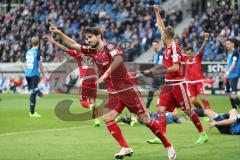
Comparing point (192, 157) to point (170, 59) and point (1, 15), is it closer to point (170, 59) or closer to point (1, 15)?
point (170, 59)

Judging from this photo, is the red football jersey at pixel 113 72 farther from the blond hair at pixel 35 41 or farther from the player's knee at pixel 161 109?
the blond hair at pixel 35 41

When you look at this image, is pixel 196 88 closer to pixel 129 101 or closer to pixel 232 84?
pixel 232 84

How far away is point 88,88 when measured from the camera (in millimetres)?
18547

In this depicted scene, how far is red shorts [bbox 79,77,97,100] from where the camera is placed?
18297mm

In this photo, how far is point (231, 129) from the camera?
1507cm

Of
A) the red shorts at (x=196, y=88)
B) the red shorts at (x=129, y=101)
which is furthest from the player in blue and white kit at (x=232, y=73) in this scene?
the red shorts at (x=129, y=101)

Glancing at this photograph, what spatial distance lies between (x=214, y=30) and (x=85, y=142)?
79.9ft

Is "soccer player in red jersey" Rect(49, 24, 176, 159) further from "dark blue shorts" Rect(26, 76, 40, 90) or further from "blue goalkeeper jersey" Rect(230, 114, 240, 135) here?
"dark blue shorts" Rect(26, 76, 40, 90)

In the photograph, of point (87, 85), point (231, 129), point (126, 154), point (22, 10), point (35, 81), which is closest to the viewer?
point (126, 154)

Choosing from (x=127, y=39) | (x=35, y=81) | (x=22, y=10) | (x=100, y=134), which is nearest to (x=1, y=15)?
(x=22, y=10)

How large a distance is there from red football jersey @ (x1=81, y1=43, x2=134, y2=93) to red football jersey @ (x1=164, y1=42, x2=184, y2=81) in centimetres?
174

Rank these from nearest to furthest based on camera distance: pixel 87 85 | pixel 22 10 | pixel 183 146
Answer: pixel 183 146 → pixel 87 85 → pixel 22 10

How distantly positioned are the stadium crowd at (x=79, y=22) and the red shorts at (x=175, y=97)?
23.4 metres

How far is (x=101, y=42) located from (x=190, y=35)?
26.4 meters
